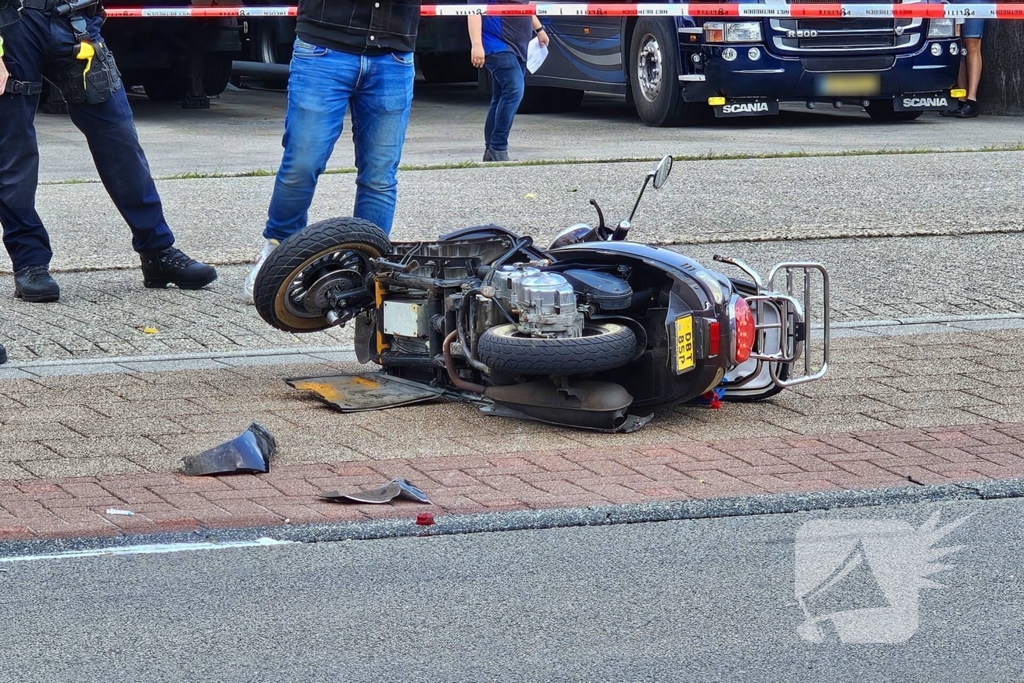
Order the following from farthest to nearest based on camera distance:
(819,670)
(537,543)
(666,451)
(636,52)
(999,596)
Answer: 1. (636,52)
2. (666,451)
3. (537,543)
4. (999,596)
5. (819,670)

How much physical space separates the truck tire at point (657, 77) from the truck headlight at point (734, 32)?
0.42 meters

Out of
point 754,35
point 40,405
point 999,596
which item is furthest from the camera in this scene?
point 754,35

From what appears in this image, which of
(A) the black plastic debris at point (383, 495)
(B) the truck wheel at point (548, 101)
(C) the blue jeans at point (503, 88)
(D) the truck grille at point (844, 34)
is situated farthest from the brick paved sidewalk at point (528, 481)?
(B) the truck wheel at point (548, 101)

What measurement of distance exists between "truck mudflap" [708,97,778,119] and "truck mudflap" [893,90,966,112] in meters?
1.17

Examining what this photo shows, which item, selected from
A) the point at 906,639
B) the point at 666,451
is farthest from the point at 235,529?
the point at 906,639

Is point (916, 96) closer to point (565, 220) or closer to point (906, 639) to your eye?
point (565, 220)

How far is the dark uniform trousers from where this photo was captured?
7078mm

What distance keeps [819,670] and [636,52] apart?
11.2 metres

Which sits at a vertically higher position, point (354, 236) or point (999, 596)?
point (354, 236)

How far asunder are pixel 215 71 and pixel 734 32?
19.3 ft

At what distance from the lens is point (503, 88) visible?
11.3 metres

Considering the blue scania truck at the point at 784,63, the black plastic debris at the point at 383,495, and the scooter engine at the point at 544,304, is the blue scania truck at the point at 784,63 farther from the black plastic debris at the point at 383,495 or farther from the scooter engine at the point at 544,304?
the black plastic debris at the point at 383,495

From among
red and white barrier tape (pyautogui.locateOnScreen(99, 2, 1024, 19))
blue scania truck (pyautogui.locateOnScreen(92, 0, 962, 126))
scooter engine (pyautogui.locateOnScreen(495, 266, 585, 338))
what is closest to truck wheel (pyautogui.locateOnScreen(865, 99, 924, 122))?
blue scania truck (pyautogui.locateOnScreen(92, 0, 962, 126))

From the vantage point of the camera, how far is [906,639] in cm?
361
